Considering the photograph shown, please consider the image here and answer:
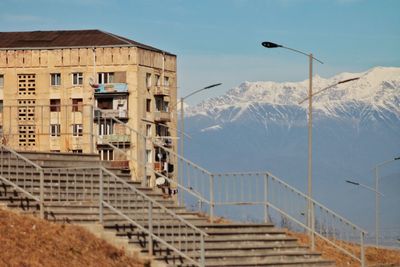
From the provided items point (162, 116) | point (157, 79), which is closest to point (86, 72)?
point (157, 79)

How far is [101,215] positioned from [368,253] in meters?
Result: 12.5

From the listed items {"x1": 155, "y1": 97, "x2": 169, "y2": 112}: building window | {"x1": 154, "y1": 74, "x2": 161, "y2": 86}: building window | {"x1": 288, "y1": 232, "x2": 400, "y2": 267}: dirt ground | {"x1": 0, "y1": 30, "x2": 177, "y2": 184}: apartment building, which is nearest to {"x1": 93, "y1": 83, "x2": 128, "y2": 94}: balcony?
{"x1": 0, "y1": 30, "x2": 177, "y2": 184}: apartment building

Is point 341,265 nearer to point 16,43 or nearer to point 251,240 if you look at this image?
point 251,240

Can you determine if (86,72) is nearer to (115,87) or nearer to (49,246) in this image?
(115,87)

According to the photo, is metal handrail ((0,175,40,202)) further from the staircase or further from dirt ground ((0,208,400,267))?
dirt ground ((0,208,400,267))

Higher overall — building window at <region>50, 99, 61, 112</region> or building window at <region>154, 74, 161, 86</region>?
building window at <region>154, 74, 161, 86</region>

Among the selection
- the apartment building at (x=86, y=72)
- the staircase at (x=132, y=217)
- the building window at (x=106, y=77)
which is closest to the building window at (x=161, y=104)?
the apartment building at (x=86, y=72)

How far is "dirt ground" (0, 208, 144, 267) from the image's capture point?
2831 cm

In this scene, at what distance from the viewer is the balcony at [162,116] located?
12285 centimetres

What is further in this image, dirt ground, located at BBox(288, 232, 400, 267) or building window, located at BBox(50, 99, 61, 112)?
building window, located at BBox(50, 99, 61, 112)

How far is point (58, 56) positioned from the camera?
4680 inches

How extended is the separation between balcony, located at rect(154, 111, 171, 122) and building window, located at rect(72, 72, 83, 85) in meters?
7.49

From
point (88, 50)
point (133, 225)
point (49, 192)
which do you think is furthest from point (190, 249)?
point (88, 50)

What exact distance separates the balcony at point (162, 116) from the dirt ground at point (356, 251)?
260 ft
